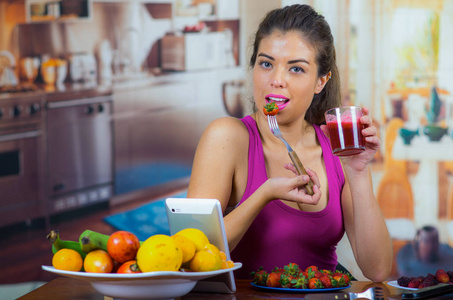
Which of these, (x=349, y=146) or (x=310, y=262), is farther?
(x=310, y=262)

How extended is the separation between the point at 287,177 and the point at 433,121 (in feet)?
9.23

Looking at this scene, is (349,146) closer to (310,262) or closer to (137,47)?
(310,262)

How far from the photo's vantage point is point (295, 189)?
1.52 m

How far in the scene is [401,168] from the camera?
14.2ft

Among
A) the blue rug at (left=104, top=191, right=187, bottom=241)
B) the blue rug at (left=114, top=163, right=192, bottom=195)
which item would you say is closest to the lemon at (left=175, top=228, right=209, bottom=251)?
the blue rug at (left=104, top=191, right=187, bottom=241)

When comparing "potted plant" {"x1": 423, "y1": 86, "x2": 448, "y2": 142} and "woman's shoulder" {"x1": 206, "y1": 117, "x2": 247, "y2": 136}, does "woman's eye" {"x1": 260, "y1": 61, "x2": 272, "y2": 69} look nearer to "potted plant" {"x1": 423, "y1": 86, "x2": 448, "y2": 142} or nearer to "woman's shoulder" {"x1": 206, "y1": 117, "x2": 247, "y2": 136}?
"woman's shoulder" {"x1": 206, "y1": 117, "x2": 247, "y2": 136}

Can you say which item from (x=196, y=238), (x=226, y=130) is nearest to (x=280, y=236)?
(x=226, y=130)

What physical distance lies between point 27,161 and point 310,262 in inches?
108

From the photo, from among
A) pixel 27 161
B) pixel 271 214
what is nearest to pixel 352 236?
pixel 271 214

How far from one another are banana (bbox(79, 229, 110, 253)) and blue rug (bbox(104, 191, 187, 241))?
312 cm

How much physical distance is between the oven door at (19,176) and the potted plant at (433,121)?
107 inches

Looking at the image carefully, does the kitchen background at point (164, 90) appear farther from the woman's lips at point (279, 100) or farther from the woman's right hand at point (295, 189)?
the woman's right hand at point (295, 189)

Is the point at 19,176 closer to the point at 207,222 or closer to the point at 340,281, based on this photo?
the point at 207,222

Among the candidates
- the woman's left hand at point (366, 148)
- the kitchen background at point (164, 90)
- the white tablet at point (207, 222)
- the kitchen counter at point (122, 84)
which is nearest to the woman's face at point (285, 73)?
the woman's left hand at point (366, 148)
